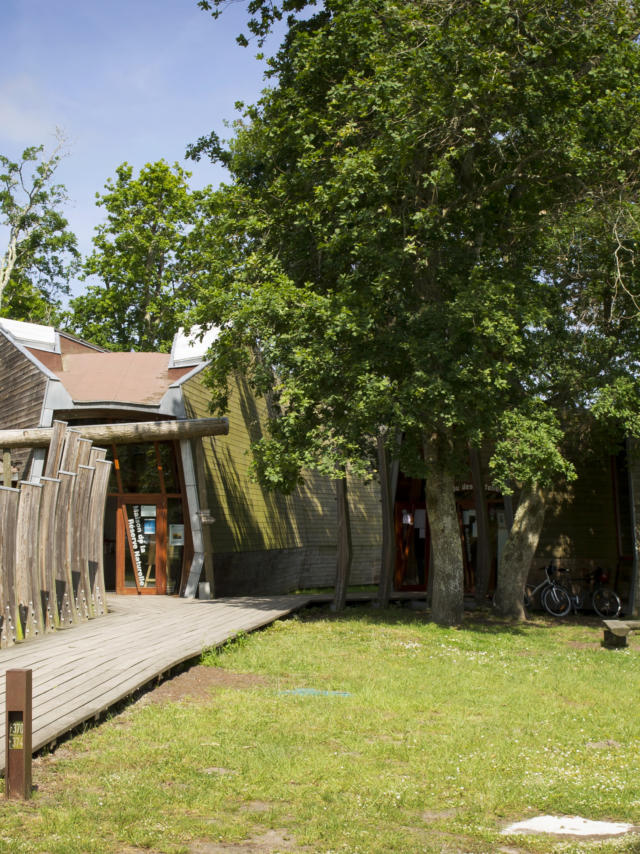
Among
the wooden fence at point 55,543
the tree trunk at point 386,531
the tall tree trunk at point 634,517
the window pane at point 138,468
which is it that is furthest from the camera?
the window pane at point 138,468

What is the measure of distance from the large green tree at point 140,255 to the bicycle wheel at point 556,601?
19.5 metres

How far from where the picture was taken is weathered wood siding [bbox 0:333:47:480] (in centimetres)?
2120

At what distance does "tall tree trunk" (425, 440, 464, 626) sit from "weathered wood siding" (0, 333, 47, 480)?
406 inches

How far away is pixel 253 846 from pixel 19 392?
1923 centimetres

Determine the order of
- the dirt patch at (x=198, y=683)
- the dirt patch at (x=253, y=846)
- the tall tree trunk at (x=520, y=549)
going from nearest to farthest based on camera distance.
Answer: the dirt patch at (x=253, y=846) < the dirt patch at (x=198, y=683) < the tall tree trunk at (x=520, y=549)

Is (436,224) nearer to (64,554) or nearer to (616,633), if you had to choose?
(616,633)

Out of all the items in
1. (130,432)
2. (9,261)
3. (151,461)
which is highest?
(9,261)

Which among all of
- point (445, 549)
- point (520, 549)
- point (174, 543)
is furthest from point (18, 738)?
point (174, 543)

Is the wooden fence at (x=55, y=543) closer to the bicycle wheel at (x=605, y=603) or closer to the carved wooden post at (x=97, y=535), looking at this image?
the carved wooden post at (x=97, y=535)

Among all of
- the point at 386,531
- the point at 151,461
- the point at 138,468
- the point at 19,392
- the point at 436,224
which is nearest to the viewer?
the point at 436,224

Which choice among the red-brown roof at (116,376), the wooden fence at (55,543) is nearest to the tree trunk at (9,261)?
the red-brown roof at (116,376)

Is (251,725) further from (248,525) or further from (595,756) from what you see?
(248,525)

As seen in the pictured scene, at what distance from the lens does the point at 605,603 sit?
68.3ft

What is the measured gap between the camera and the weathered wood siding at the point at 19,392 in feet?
69.6
